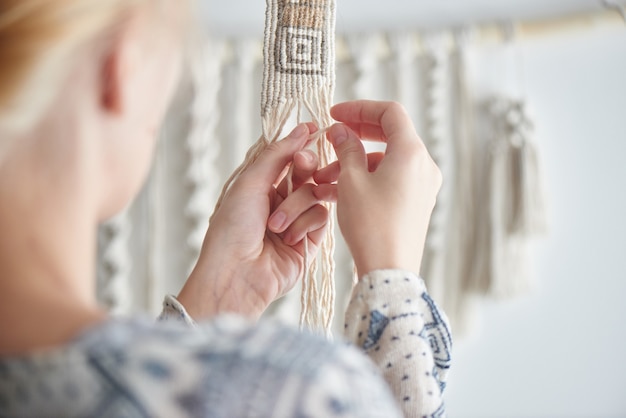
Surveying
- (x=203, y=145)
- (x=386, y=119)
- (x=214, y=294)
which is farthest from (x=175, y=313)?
(x=203, y=145)

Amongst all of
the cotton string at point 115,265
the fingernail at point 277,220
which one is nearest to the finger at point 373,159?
the fingernail at point 277,220

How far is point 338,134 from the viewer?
27.5 inches

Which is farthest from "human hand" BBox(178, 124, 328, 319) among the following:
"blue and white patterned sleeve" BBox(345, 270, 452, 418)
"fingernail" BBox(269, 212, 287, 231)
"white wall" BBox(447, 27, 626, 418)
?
"white wall" BBox(447, 27, 626, 418)

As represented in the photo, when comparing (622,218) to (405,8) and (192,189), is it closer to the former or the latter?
(405,8)

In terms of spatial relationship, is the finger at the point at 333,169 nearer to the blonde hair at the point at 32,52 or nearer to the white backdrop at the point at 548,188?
the blonde hair at the point at 32,52

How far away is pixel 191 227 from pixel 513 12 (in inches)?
30.6

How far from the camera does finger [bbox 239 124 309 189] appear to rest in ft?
2.35

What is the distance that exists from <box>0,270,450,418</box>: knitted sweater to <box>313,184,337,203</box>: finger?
30cm

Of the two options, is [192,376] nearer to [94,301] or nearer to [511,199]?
[94,301]

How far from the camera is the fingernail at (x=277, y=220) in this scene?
2.31 ft

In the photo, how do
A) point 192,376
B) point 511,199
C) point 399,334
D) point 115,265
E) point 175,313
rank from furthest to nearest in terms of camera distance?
1. point 115,265
2. point 511,199
3. point 175,313
4. point 399,334
5. point 192,376

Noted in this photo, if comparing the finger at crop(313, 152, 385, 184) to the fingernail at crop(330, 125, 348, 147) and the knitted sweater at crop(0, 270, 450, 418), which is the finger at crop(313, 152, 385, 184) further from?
the knitted sweater at crop(0, 270, 450, 418)

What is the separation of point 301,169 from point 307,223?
56mm

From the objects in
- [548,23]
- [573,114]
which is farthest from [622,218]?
[548,23]
